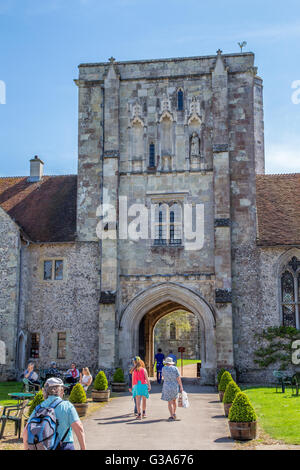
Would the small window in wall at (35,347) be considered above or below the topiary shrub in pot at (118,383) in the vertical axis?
above

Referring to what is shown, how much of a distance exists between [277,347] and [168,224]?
23.0ft

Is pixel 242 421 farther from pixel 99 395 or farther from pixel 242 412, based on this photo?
pixel 99 395

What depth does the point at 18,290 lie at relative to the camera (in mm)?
24219

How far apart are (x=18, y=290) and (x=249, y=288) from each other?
995 cm

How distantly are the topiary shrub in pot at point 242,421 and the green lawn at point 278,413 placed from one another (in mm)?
561

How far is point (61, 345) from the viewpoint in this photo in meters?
24.8

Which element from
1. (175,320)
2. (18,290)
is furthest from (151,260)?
(175,320)

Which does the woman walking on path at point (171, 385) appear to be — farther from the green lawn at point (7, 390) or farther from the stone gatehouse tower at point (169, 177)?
the stone gatehouse tower at point (169, 177)

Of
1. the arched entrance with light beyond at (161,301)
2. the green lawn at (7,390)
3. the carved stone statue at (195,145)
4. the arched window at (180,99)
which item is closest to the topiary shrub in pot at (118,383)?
the arched entrance with light beyond at (161,301)

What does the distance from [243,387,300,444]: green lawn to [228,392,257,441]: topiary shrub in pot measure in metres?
0.56

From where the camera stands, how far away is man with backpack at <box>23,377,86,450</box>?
6352 millimetres

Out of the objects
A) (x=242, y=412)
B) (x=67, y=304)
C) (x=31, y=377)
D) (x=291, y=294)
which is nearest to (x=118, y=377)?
(x=31, y=377)

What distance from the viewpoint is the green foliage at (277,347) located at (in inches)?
913
